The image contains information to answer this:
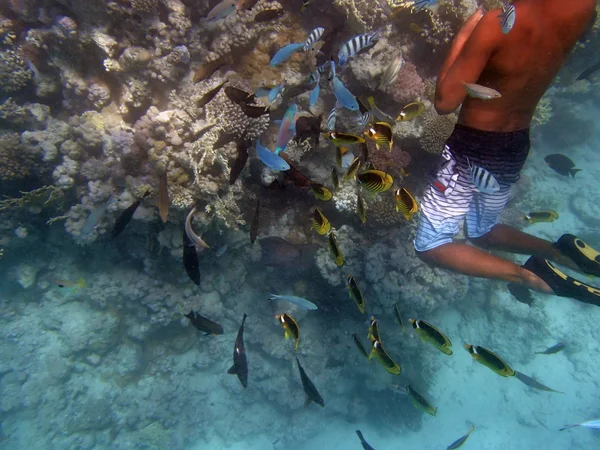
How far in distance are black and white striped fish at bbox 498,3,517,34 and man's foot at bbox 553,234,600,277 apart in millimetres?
2567

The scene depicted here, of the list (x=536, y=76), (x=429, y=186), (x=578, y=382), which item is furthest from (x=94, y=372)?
(x=578, y=382)

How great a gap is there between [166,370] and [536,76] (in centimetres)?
915

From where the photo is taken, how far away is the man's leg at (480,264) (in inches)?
165

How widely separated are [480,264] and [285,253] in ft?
9.69

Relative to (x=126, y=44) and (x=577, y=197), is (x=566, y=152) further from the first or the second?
(x=126, y=44)

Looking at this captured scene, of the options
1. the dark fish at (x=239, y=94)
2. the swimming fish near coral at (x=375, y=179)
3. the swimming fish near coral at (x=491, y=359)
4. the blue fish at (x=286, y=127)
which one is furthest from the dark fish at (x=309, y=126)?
the swimming fish near coral at (x=491, y=359)

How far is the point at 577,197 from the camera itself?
416 inches

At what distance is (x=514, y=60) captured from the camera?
282 centimetres

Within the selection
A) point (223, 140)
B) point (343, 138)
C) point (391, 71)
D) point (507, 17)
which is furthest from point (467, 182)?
point (223, 140)

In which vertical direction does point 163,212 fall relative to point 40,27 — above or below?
below

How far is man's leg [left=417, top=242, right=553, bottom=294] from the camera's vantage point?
4188 millimetres

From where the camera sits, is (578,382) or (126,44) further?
(578,382)

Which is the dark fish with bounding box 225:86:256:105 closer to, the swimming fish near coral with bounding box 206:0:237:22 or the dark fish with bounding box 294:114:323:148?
the dark fish with bounding box 294:114:323:148

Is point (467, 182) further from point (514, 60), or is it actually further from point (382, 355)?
point (382, 355)
